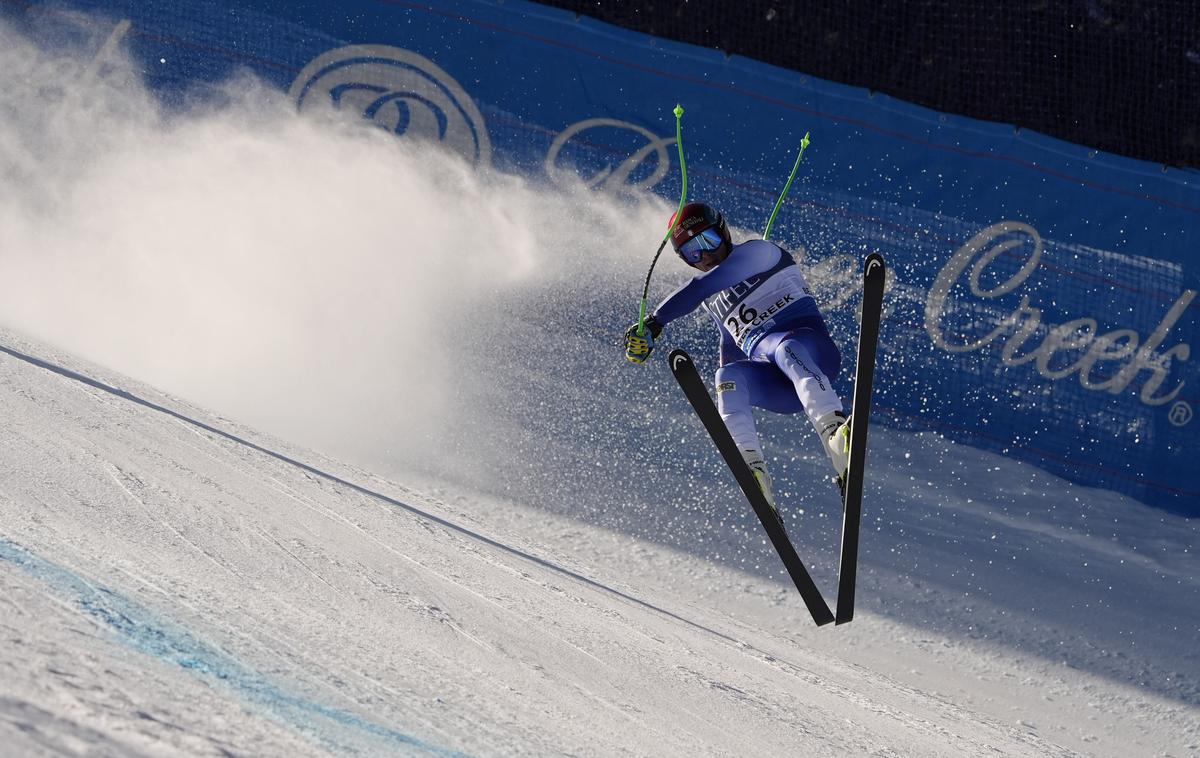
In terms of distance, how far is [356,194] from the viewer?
6621mm

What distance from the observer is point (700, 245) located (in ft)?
13.8

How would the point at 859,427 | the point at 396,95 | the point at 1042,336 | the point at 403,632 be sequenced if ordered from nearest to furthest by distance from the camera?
the point at 403,632
the point at 859,427
the point at 1042,336
the point at 396,95

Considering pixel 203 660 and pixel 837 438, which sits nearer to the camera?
pixel 203 660

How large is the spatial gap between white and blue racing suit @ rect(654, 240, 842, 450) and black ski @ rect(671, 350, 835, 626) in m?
0.21

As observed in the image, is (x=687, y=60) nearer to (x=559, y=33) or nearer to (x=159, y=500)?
(x=559, y=33)

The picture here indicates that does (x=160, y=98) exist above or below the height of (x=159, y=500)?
above

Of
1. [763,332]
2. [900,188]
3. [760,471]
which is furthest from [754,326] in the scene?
[900,188]

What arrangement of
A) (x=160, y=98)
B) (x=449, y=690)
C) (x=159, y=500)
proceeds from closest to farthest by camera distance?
1. (x=449, y=690)
2. (x=159, y=500)
3. (x=160, y=98)

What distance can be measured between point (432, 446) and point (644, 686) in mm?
3099

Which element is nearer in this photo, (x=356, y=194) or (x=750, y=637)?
(x=750, y=637)

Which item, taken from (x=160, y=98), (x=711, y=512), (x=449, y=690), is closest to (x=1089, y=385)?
(x=711, y=512)

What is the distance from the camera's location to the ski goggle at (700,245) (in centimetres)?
419

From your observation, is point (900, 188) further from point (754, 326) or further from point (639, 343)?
point (639, 343)

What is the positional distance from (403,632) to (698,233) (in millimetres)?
1953
